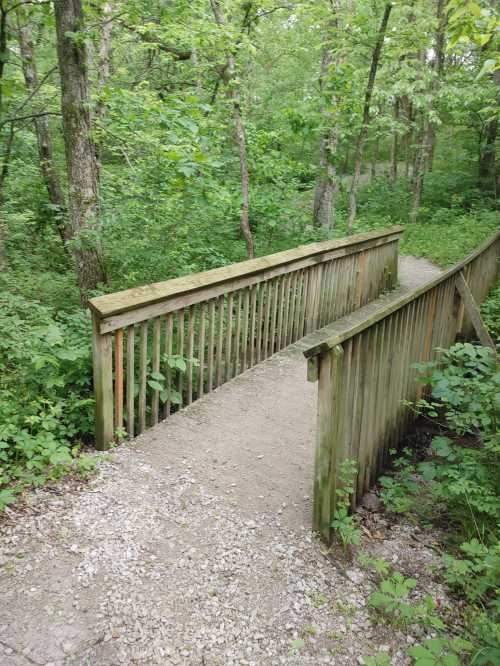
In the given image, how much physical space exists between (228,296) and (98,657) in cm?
317

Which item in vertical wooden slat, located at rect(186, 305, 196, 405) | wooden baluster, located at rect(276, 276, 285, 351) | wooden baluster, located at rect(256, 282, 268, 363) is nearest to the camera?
vertical wooden slat, located at rect(186, 305, 196, 405)

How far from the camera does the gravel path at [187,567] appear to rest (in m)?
2.38

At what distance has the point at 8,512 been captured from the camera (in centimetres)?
306

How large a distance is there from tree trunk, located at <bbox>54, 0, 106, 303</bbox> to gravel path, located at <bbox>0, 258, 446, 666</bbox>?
2.12m

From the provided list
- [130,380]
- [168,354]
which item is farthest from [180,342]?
[130,380]

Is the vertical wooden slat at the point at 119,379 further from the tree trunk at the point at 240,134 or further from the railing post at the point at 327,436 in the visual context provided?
the tree trunk at the point at 240,134

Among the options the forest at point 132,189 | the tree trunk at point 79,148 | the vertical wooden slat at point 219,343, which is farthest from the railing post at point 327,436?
the tree trunk at point 79,148

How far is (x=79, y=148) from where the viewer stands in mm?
A: 5172

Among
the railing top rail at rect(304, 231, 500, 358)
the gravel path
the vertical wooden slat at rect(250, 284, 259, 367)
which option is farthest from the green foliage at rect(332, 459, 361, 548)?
the vertical wooden slat at rect(250, 284, 259, 367)

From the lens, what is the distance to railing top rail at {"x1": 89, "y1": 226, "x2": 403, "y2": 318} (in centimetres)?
359

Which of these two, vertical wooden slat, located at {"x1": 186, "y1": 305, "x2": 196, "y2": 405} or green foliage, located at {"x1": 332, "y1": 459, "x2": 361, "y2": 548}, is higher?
vertical wooden slat, located at {"x1": 186, "y1": 305, "x2": 196, "y2": 405}

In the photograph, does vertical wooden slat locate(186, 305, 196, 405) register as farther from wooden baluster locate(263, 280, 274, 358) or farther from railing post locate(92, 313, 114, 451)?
wooden baluster locate(263, 280, 274, 358)

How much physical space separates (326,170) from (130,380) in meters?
6.59

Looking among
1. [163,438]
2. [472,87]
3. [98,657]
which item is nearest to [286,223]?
[163,438]
